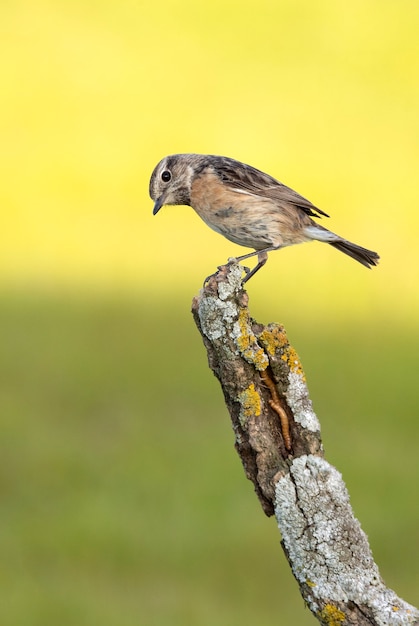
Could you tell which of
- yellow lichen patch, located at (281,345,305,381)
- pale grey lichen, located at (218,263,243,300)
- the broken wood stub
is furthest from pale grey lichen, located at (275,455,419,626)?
pale grey lichen, located at (218,263,243,300)

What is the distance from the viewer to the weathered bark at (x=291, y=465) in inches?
190

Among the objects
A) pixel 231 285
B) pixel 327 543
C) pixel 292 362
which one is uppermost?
pixel 231 285

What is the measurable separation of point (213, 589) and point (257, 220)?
17.4 feet

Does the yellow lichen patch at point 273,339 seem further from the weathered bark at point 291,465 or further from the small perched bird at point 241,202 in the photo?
the small perched bird at point 241,202

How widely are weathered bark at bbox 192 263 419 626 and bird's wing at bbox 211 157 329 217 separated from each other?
2059mm

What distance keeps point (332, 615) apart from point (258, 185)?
10.8 ft

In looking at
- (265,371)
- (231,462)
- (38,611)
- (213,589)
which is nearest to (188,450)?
(231,462)

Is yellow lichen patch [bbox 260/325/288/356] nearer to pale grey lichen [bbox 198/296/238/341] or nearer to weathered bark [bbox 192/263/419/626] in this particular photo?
weathered bark [bbox 192/263/419/626]

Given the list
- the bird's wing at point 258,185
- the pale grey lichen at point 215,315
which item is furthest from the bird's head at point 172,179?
the pale grey lichen at point 215,315

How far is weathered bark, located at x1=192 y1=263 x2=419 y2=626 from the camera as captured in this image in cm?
483

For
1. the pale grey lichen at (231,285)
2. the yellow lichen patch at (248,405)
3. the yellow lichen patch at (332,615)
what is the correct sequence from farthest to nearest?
the pale grey lichen at (231,285) → the yellow lichen patch at (248,405) → the yellow lichen patch at (332,615)

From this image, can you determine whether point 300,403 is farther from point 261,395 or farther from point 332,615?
point 332,615

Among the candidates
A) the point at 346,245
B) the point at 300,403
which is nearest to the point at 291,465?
the point at 300,403

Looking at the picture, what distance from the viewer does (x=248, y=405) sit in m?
5.04
